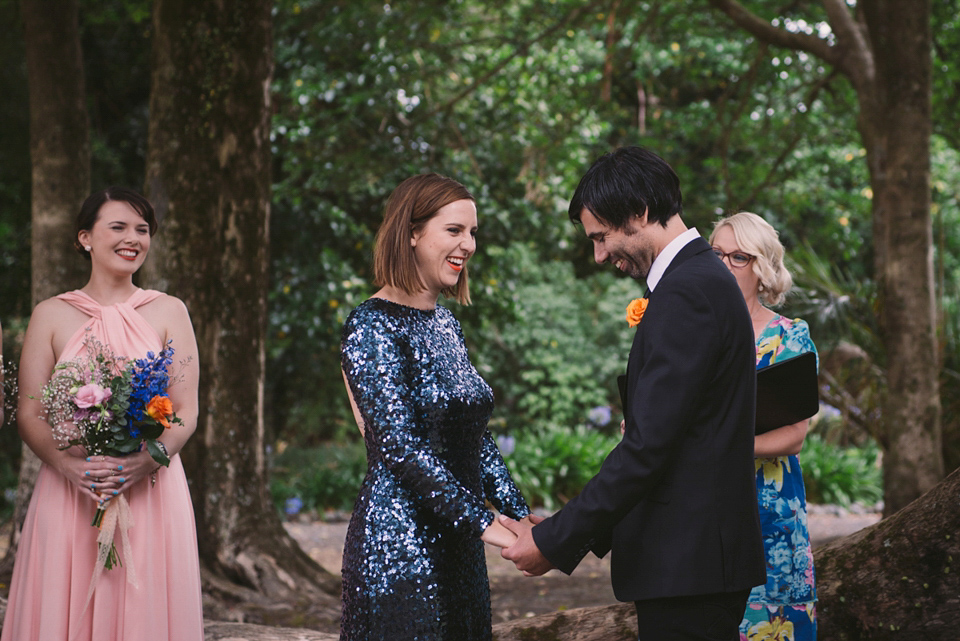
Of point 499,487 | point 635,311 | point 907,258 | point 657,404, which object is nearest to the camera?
point 657,404

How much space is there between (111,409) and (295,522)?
7.83m

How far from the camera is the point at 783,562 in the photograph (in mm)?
2992

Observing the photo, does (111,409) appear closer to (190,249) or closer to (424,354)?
(424,354)

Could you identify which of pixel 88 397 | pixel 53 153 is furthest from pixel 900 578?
pixel 53 153

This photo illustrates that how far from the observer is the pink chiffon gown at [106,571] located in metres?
3.07

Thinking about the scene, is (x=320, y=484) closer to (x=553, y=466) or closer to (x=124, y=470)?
(x=553, y=466)

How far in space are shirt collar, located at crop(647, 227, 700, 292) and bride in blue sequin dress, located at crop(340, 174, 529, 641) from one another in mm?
565

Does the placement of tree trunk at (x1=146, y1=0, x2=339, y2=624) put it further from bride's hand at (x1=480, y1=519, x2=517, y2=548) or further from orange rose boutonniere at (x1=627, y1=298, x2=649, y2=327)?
orange rose boutonniere at (x1=627, y1=298, x2=649, y2=327)

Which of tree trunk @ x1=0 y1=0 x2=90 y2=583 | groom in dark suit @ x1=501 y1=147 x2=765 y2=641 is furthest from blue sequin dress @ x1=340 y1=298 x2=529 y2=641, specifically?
tree trunk @ x1=0 y1=0 x2=90 y2=583

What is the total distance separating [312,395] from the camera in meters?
11.7

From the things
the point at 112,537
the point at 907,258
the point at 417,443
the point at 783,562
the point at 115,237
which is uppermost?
the point at 907,258

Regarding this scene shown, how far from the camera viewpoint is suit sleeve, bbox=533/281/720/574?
6.87 feet

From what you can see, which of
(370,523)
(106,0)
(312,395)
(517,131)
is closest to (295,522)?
(312,395)

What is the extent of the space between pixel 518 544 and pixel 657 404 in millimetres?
581
